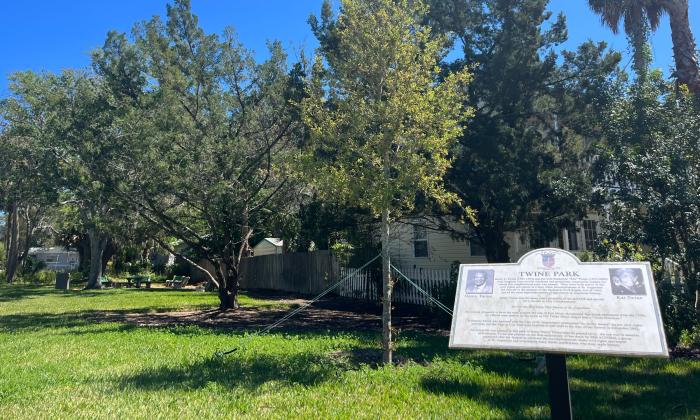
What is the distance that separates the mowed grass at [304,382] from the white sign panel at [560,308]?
1380mm

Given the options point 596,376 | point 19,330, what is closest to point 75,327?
point 19,330

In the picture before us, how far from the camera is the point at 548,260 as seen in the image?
14.8 ft

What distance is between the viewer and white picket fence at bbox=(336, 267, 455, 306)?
45.3ft

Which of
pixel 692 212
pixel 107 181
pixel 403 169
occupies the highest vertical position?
pixel 107 181

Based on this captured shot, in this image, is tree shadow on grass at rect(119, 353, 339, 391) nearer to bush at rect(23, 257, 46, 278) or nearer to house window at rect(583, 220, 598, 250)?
house window at rect(583, 220, 598, 250)

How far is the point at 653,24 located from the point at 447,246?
10191 millimetres

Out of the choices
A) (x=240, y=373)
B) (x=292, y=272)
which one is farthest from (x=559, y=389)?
(x=292, y=272)

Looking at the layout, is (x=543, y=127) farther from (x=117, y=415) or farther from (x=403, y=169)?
(x=117, y=415)

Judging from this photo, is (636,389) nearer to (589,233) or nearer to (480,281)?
(480,281)

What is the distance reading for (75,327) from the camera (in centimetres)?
1236

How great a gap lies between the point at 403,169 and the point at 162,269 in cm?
3893

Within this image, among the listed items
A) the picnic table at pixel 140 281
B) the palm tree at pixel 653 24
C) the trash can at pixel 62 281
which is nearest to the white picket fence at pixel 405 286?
the palm tree at pixel 653 24

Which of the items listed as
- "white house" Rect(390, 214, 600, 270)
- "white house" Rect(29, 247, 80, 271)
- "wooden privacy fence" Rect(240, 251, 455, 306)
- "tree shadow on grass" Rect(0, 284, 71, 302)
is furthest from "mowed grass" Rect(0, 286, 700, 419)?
"white house" Rect(29, 247, 80, 271)

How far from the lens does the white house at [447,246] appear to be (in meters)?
18.1
